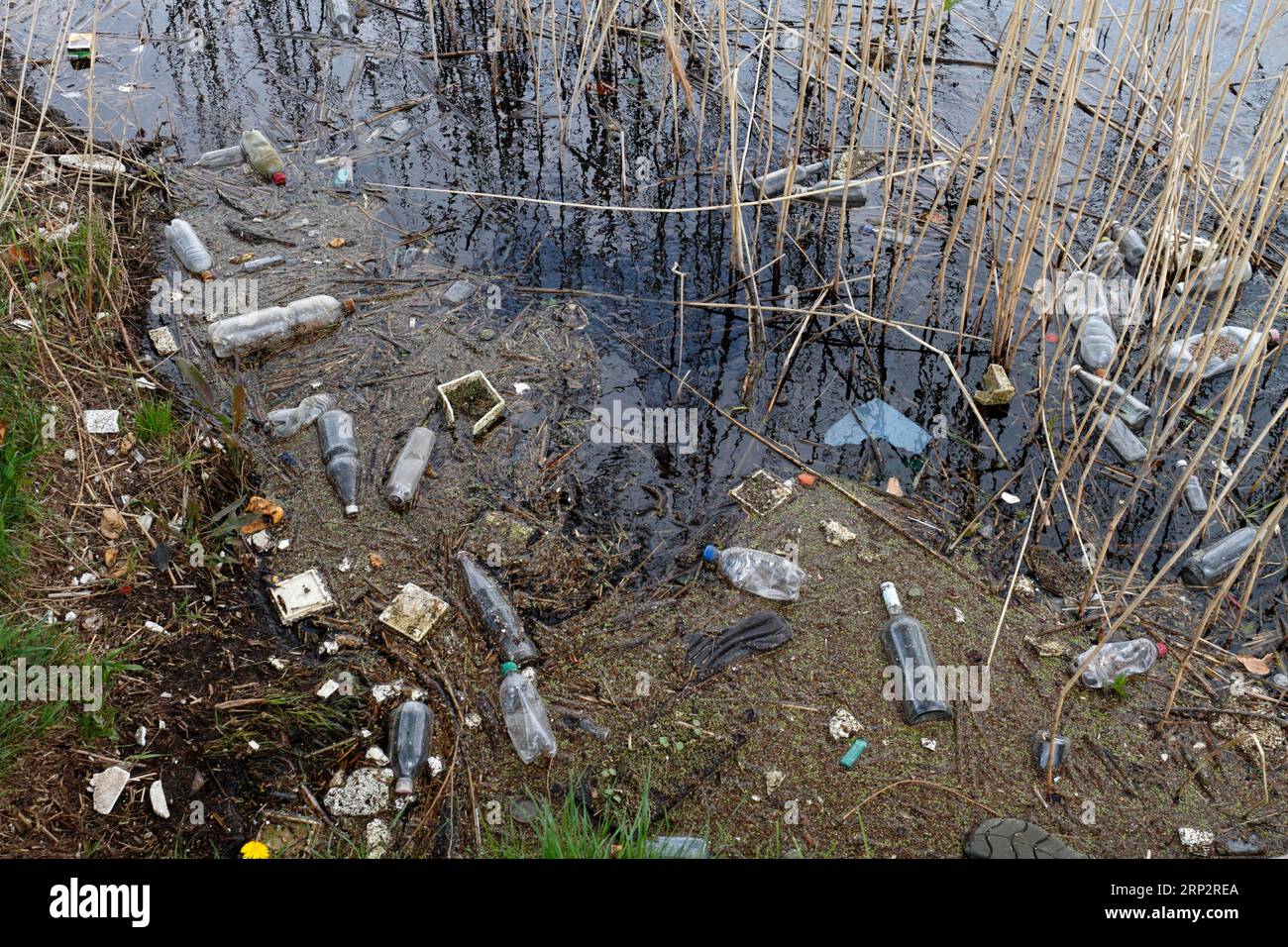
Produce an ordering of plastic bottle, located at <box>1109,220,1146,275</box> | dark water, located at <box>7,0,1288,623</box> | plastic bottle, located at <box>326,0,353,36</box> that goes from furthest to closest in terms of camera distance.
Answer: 1. plastic bottle, located at <box>326,0,353,36</box>
2. plastic bottle, located at <box>1109,220,1146,275</box>
3. dark water, located at <box>7,0,1288,623</box>

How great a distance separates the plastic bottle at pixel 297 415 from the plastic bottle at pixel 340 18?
11.3ft

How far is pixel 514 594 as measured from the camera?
10.2 feet

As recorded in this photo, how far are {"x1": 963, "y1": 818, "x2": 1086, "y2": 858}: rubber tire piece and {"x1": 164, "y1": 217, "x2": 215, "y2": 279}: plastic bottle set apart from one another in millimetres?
3874

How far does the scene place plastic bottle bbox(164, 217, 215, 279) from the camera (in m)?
4.22

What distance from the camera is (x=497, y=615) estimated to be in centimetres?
300

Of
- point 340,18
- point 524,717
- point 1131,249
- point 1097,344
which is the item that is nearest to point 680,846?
point 524,717

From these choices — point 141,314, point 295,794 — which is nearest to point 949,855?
point 295,794

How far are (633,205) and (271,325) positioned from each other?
192cm

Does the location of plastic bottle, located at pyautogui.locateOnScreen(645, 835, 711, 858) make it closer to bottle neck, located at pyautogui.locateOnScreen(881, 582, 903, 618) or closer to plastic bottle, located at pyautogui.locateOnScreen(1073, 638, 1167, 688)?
bottle neck, located at pyautogui.locateOnScreen(881, 582, 903, 618)

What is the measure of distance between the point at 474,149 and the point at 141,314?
6.54ft

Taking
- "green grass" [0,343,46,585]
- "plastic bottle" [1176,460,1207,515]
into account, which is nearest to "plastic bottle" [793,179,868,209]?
"plastic bottle" [1176,460,1207,515]

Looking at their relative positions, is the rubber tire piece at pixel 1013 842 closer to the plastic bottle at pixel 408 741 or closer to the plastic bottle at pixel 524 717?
the plastic bottle at pixel 524 717

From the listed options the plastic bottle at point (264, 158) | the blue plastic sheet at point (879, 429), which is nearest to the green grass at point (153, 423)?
the plastic bottle at point (264, 158)

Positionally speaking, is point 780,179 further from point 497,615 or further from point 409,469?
point 497,615
